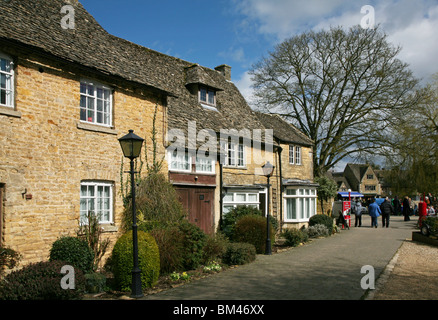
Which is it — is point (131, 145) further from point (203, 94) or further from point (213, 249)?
point (203, 94)

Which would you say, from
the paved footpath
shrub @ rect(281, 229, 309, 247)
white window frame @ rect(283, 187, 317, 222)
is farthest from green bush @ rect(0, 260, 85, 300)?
white window frame @ rect(283, 187, 317, 222)

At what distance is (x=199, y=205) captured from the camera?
15797mm

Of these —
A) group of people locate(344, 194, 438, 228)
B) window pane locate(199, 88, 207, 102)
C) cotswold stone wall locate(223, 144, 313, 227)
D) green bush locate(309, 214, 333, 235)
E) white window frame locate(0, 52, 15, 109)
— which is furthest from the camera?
group of people locate(344, 194, 438, 228)

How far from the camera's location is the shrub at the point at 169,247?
10.6 metres

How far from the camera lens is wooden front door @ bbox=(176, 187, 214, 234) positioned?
1507 centimetres

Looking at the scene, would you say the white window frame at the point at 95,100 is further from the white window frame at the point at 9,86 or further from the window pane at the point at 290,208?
the window pane at the point at 290,208

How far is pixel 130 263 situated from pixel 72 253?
1761mm

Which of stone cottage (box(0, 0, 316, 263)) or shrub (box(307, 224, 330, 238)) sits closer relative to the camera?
stone cottage (box(0, 0, 316, 263))

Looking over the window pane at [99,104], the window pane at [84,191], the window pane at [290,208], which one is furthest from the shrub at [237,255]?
the window pane at [290,208]

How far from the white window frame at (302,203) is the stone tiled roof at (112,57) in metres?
4.74

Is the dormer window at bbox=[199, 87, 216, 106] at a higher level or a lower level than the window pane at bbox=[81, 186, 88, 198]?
higher

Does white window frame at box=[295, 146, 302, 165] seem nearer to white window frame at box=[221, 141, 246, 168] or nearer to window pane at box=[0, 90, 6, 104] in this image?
white window frame at box=[221, 141, 246, 168]

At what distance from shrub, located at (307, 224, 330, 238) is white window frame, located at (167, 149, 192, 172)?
28.0 feet

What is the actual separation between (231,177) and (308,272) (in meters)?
7.92
